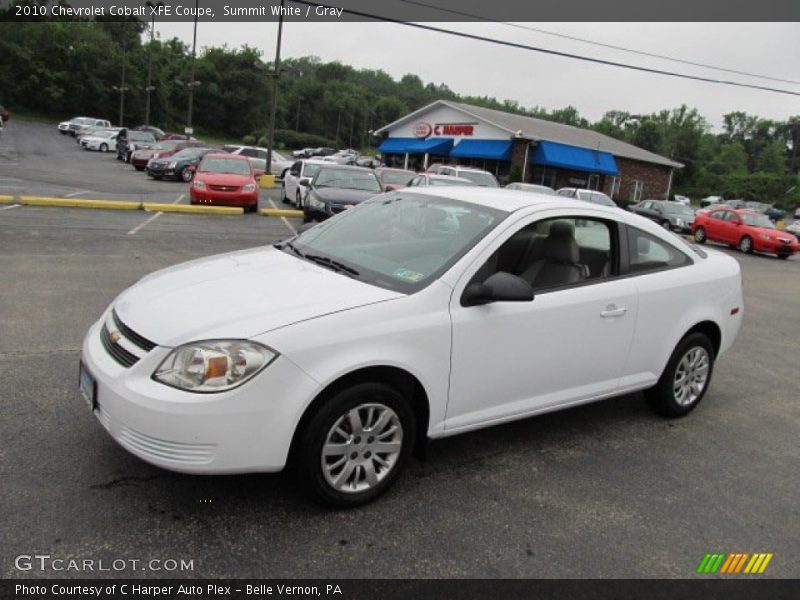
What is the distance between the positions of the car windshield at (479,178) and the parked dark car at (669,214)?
26.0ft

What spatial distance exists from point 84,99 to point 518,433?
3160 inches

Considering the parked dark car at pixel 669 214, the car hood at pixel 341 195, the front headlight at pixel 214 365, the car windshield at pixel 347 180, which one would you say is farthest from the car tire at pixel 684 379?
the parked dark car at pixel 669 214

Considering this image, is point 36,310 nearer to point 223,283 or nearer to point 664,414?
point 223,283

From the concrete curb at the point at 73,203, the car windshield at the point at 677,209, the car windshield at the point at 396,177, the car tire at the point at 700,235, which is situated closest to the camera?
the concrete curb at the point at 73,203

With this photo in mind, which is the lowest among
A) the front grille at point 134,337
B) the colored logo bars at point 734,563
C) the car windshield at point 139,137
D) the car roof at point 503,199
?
the colored logo bars at point 734,563

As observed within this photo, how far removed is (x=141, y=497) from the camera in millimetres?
3232

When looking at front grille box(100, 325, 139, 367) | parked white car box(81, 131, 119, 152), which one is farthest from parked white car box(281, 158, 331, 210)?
parked white car box(81, 131, 119, 152)

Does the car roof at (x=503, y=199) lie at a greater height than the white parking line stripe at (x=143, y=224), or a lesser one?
greater

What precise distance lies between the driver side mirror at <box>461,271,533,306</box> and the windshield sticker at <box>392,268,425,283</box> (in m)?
0.26

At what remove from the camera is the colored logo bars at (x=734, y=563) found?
316 cm

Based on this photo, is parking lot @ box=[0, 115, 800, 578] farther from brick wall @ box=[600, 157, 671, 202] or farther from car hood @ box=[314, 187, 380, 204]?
brick wall @ box=[600, 157, 671, 202]

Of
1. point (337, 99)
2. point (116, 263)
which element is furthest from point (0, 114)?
point (337, 99)

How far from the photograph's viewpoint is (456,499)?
3529 millimetres
